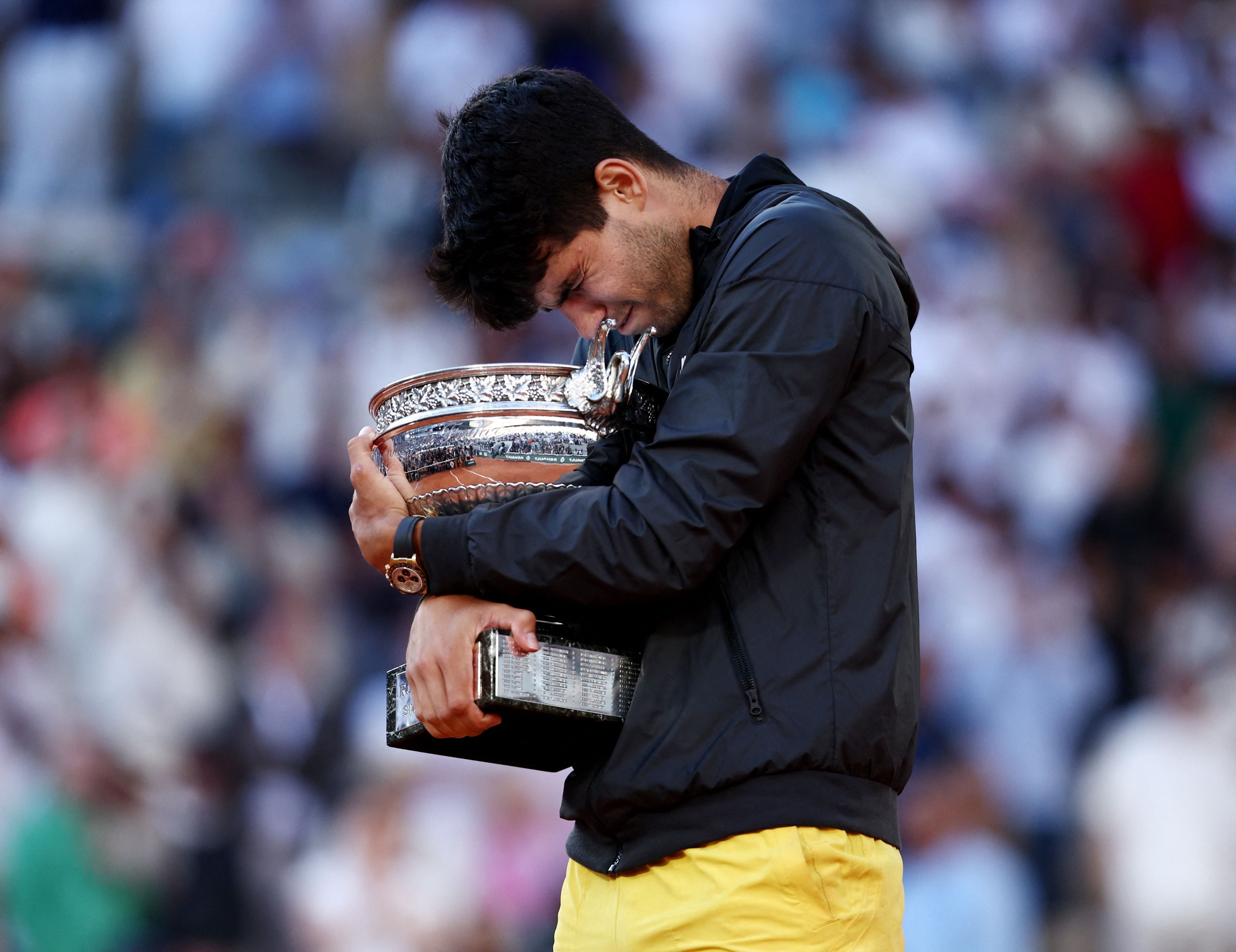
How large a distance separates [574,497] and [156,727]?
499cm

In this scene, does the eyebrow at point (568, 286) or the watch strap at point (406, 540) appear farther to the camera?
the eyebrow at point (568, 286)

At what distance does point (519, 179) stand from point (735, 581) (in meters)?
0.64

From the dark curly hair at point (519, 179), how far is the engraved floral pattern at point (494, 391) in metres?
0.11

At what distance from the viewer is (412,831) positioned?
5797mm

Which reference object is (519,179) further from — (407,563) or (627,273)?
(407,563)

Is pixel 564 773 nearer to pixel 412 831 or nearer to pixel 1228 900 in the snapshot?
pixel 412 831

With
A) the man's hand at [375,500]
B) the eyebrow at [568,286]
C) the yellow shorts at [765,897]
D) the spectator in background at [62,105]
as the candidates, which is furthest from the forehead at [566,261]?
the spectator in background at [62,105]

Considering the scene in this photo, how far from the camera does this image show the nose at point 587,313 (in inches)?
88.8

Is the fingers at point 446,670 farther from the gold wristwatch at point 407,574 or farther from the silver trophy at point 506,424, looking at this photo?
the silver trophy at point 506,424

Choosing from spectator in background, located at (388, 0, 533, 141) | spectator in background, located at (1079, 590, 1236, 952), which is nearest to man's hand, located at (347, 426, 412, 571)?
spectator in background, located at (1079, 590, 1236, 952)

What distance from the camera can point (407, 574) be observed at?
2090 mm

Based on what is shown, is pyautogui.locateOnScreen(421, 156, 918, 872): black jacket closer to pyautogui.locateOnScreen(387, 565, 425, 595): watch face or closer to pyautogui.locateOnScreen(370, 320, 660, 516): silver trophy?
pyautogui.locateOnScreen(387, 565, 425, 595): watch face

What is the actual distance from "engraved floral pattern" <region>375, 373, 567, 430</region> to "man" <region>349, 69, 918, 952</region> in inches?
6.3

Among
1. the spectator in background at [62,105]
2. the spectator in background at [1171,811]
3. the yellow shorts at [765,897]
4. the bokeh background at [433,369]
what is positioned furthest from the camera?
the spectator in background at [62,105]
